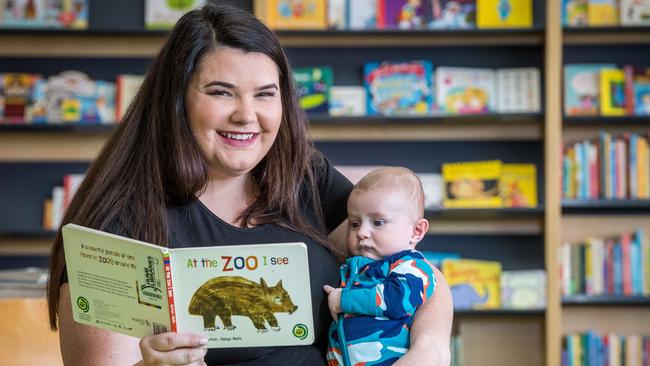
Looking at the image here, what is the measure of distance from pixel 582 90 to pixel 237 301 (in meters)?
3.58

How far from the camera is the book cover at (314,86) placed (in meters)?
4.81

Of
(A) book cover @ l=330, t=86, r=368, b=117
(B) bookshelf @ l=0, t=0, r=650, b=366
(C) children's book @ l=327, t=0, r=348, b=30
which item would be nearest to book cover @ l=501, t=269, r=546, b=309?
(B) bookshelf @ l=0, t=0, r=650, b=366

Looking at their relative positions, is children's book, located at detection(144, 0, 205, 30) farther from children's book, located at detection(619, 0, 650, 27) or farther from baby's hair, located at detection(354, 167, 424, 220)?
baby's hair, located at detection(354, 167, 424, 220)

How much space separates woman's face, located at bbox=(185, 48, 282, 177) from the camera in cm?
189

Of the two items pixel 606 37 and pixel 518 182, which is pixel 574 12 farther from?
pixel 518 182

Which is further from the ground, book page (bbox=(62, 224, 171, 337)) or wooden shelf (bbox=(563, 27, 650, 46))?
wooden shelf (bbox=(563, 27, 650, 46))

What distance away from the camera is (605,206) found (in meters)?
4.84

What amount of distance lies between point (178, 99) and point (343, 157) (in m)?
3.09

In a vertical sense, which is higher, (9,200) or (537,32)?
(537,32)

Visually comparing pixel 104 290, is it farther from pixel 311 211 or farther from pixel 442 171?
pixel 442 171

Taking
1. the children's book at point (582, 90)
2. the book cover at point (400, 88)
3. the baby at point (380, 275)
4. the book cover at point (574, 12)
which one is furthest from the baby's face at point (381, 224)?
the book cover at point (574, 12)

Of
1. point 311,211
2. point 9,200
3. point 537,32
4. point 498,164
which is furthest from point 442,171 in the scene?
point 311,211

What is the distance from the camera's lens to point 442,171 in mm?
4902

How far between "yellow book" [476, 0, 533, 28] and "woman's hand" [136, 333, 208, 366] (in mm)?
3509
